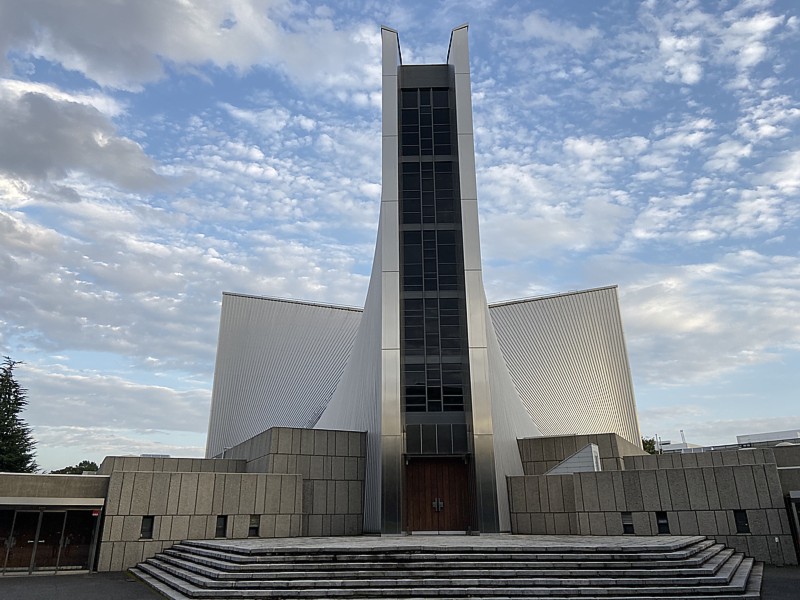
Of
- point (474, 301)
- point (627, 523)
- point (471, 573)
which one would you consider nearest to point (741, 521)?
point (627, 523)

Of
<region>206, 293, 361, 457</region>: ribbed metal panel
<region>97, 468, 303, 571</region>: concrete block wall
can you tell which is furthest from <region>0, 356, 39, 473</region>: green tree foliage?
<region>97, 468, 303, 571</region>: concrete block wall

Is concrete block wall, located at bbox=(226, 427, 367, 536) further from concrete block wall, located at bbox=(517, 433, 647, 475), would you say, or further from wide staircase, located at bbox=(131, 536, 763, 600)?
wide staircase, located at bbox=(131, 536, 763, 600)

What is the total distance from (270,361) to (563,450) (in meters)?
21.0

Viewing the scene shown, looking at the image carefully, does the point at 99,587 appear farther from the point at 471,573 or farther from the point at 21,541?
the point at 471,573

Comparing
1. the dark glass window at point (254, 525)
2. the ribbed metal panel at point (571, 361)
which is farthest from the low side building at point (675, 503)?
the ribbed metal panel at point (571, 361)

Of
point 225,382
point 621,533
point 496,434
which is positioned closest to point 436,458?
point 496,434

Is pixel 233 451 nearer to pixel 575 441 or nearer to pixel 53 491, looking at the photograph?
pixel 53 491

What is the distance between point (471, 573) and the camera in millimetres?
10820

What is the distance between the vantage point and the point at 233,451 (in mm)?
27156

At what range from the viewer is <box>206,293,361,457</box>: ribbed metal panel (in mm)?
37344

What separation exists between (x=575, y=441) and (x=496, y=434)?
14.2 feet

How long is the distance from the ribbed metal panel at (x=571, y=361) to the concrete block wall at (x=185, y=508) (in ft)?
62.6

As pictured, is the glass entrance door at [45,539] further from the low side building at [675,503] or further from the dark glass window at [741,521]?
the dark glass window at [741,521]

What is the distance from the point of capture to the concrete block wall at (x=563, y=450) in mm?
22641
